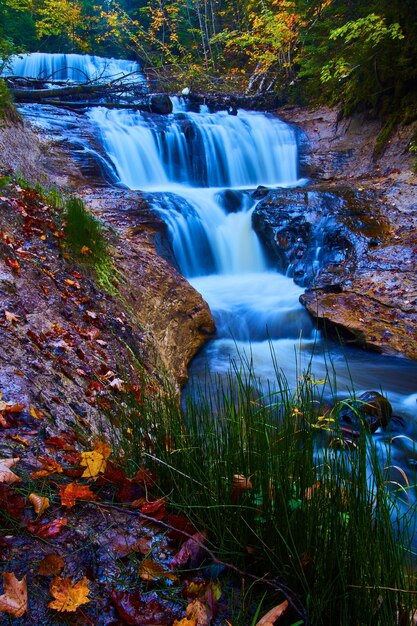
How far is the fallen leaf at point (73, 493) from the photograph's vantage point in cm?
154

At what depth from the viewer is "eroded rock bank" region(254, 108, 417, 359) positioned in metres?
6.25

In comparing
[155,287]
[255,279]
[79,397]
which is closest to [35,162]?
[155,287]

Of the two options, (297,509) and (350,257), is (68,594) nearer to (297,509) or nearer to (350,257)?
(297,509)

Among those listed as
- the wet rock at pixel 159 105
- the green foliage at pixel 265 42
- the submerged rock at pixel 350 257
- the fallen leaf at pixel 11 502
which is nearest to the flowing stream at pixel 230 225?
the submerged rock at pixel 350 257

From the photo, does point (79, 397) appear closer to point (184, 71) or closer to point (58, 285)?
point (58, 285)

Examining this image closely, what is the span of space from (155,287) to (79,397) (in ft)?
10.2

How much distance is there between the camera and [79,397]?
2.68 metres

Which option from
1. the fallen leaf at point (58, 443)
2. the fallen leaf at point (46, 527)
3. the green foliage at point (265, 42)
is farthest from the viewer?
the green foliage at point (265, 42)

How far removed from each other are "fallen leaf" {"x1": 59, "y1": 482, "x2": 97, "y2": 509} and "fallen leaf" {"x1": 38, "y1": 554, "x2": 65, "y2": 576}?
0.21m

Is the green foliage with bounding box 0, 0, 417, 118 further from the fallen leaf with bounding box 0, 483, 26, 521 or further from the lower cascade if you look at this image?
the fallen leaf with bounding box 0, 483, 26, 521

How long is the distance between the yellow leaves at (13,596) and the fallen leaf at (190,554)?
0.51m

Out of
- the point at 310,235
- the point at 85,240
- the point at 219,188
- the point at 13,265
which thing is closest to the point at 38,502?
the point at 13,265

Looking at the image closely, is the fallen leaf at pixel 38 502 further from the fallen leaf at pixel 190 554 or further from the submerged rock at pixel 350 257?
the submerged rock at pixel 350 257

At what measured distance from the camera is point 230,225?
8875 millimetres
